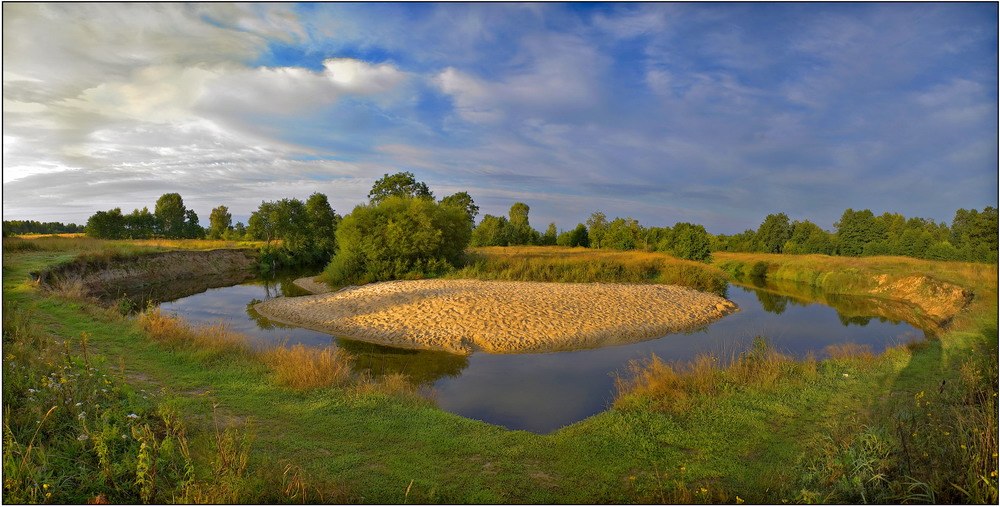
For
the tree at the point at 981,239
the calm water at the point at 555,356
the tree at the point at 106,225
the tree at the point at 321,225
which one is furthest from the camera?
the tree at the point at 106,225

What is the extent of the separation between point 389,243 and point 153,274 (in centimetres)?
1548

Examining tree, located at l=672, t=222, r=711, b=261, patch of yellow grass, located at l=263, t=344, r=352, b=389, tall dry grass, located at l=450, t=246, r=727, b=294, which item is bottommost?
patch of yellow grass, located at l=263, t=344, r=352, b=389

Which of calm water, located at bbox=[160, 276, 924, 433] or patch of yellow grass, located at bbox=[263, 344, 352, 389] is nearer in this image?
patch of yellow grass, located at bbox=[263, 344, 352, 389]

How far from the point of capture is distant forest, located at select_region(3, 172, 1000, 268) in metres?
29.3

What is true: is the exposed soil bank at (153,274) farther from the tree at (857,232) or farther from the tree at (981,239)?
the tree at (857,232)

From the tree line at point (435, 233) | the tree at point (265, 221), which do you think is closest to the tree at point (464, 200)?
the tree line at point (435, 233)

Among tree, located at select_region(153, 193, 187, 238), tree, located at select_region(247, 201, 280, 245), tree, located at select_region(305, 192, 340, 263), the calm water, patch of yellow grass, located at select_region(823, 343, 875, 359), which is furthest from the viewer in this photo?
tree, located at select_region(153, 193, 187, 238)

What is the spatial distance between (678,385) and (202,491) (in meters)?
6.76

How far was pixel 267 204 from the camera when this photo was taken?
4738 centimetres

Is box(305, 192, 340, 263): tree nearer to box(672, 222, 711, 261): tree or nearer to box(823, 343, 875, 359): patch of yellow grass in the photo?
box(672, 222, 711, 261): tree

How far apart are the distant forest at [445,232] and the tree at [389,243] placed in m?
0.06

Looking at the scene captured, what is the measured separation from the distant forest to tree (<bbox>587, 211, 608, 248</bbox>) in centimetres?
13

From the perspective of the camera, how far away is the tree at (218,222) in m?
72.4

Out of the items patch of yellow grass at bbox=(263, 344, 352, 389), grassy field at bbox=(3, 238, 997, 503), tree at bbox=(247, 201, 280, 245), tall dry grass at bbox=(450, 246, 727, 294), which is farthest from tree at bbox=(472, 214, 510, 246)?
grassy field at bbox=(3, 238, 997, 503)
